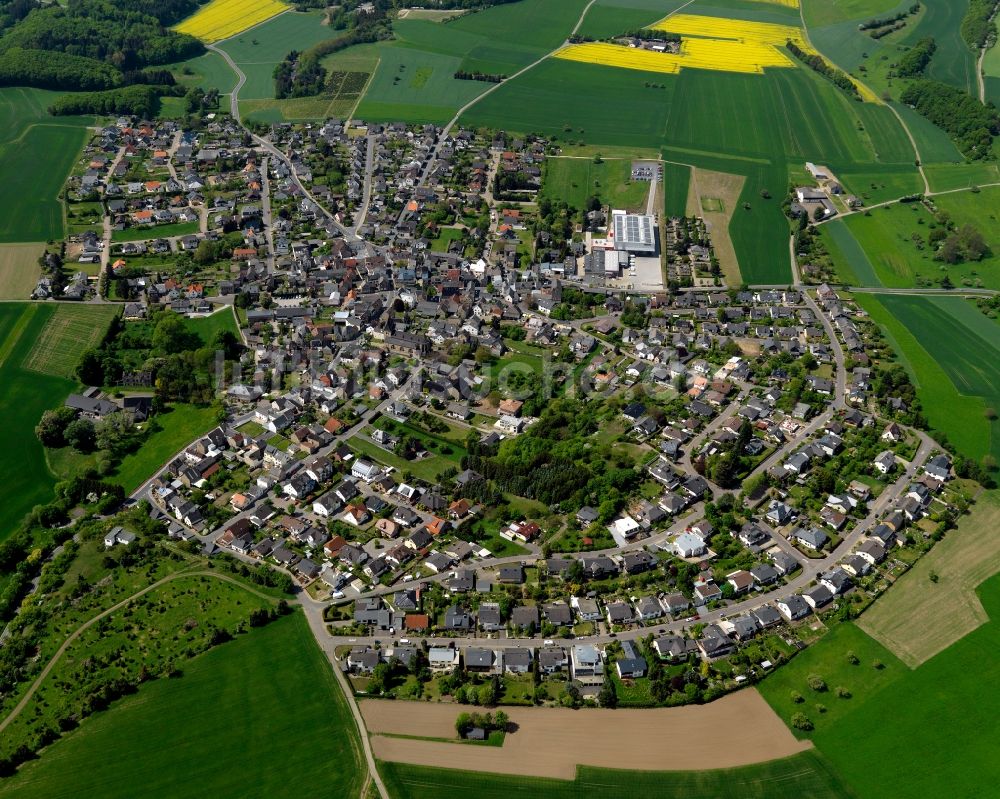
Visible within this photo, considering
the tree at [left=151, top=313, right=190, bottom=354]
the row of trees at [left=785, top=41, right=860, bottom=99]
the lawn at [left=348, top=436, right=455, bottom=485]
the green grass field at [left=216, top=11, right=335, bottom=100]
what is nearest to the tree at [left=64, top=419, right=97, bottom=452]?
the tree at [left=151, top=313, right=190, bottom=354]

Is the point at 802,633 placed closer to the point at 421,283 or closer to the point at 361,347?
the point at 361,347

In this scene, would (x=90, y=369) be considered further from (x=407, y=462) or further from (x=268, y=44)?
→ (x=268, y=44)

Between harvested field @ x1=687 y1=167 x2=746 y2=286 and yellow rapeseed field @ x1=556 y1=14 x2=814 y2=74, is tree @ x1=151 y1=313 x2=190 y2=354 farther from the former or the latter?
yellow rapeseed field @ x1=556 y1=14 x2=814 y2=74

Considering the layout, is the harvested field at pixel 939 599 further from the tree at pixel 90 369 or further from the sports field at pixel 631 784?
the tree at pixel 90 369

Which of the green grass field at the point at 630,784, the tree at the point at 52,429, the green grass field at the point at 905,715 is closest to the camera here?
the green grass field at the point at 630,784

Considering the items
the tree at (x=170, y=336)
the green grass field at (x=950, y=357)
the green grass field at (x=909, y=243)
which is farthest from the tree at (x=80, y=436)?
the green grass field at (x=909, y=243)

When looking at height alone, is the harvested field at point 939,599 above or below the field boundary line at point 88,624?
above

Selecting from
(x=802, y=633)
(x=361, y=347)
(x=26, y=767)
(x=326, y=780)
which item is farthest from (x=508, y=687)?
(x=361, y=347)
